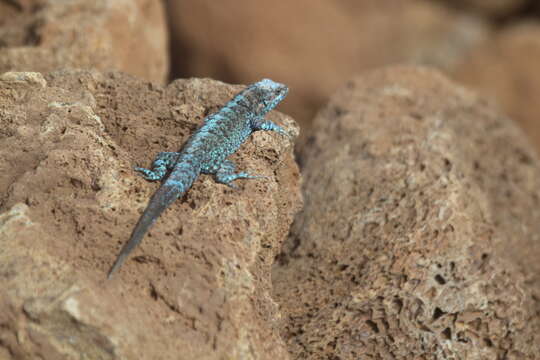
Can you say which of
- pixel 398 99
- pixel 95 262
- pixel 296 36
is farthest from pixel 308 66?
pixel 95 262

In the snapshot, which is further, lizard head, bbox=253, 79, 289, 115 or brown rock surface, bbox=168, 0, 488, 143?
brown rock surface, bbox=168, 0, 488, 143

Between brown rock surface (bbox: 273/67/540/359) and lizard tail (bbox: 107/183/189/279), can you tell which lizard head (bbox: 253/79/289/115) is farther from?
lizard tail (bbox: 107/183/189/279)

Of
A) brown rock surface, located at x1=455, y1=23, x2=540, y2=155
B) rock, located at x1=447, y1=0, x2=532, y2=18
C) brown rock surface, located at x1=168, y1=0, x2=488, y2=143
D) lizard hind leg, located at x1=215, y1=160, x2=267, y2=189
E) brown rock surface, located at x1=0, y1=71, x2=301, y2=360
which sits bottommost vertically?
brown rock surface, located at x1=0, y1=71, x2=301, y2=360

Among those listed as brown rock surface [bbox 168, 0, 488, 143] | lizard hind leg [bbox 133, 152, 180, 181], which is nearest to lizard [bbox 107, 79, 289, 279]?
lizard hind leg [bbox 133, 152, 180, 181]

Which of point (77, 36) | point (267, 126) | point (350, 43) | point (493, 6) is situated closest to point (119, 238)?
point (267, 126)

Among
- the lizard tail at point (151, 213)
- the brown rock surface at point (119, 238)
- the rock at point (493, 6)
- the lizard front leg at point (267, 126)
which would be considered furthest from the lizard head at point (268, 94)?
the rock at point (493, 6)

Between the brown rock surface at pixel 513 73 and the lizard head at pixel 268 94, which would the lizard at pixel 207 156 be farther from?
the brown rock surface at pixel 513 73

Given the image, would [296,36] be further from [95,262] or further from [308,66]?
[95,262]

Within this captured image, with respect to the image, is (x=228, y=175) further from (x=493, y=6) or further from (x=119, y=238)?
(x=493, y=6)
